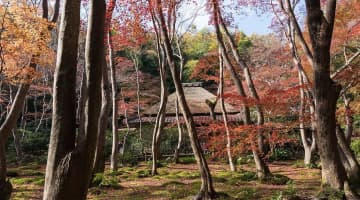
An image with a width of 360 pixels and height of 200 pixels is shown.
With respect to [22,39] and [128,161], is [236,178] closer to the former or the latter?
[22,39]

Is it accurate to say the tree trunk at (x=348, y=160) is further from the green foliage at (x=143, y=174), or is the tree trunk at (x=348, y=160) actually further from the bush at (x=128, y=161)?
the bush at (x=128, y=161)

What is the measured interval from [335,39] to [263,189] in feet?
23.1

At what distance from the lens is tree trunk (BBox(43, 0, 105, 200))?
324 centimetres

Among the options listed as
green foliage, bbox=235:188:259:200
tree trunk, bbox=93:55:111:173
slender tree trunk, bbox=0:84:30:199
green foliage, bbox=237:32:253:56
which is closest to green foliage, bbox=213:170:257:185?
green foliage, bbox=235:188:259:200

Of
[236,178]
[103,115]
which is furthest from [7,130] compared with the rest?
[236,178]

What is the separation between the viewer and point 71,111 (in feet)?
11.1

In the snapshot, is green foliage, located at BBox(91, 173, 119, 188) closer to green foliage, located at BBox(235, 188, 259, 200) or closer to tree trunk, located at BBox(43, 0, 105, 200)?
green foliage, located at BBox(235, 188, 259, 200)

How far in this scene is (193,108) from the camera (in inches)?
717

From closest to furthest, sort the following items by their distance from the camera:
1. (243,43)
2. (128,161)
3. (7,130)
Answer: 1. (7,130)
2. (128,161)
3. (243,43)

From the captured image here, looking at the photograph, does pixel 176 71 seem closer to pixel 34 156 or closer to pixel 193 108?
pixel 193 108

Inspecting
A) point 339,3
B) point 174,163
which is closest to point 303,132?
point 339,3

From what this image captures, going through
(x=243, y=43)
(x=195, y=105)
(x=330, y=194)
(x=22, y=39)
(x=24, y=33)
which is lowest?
(x=330, y=194)

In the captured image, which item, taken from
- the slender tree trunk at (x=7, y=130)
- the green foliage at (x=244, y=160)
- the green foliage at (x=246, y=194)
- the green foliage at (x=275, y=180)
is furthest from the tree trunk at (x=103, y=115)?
the green foliage at (x=244, y=160)

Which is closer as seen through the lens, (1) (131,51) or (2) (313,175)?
(2) (313,175)
